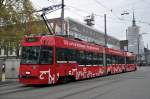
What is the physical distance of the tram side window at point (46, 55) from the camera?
20203 mm

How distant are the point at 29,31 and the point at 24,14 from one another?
411 cm

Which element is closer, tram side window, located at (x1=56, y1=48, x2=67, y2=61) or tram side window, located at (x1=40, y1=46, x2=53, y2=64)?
tram side window, located at (x1=40, y1=46, x2=53, y2=64)

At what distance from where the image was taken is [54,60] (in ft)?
68.4

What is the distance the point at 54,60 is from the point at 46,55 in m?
0.73

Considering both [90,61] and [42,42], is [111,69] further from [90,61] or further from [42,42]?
[42,42]

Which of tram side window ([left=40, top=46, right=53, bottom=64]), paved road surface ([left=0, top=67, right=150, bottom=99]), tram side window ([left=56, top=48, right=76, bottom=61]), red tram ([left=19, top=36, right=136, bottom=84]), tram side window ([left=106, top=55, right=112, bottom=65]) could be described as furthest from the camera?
tram side window ([left=106, top=55, right=112, bottom=65])

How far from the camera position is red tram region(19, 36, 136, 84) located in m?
20.1

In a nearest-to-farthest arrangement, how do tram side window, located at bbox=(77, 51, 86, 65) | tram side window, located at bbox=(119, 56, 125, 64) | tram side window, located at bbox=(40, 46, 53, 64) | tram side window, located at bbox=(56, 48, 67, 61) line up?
tram side window, located at bbox=(40, 46, 53, 64), tram side window, located at bbox=(56, 48, 67, 61), tram side window, located at bbox=(77, 51, 86, 65), tram side window, located at bbox=(119, 56, 125, 64)

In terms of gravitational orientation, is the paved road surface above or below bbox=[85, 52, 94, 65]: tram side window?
below

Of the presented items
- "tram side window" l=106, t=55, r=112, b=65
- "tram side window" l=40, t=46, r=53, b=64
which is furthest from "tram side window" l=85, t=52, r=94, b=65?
"tram side window" l=40, t=46, r=53, b=64

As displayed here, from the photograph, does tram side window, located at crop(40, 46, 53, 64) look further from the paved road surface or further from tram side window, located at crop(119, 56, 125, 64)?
tram side window, located at crop(119, 56, 125, 64)

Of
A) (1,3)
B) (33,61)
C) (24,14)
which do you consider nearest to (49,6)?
(1,3)

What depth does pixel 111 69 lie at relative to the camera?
35.7 metres

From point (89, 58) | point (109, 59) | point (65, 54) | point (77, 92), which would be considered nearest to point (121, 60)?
point (109, 59)
